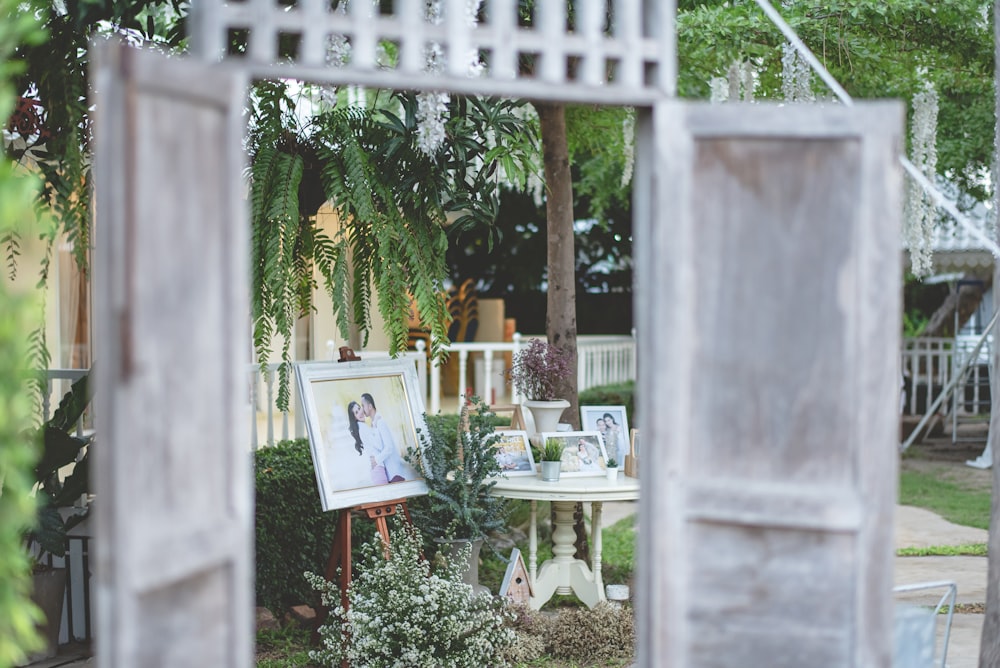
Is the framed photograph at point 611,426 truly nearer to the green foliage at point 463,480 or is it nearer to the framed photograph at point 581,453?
the framed photograph at point 581,453

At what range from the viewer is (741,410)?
268 cm

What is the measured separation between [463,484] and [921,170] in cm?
632

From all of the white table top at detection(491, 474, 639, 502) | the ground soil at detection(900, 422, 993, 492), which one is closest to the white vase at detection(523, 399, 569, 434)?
the white table top at detection(491, 474, 639, 502)

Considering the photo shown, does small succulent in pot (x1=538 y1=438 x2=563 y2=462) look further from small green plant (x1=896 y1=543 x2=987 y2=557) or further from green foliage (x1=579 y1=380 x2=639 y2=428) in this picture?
green foliage (x1=579 y1=380 x2=639 y2=428)

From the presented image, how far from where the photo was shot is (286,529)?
229 inches

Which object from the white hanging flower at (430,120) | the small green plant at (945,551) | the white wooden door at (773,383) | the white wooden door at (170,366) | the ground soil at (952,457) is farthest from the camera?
the ground soil at (952,457)

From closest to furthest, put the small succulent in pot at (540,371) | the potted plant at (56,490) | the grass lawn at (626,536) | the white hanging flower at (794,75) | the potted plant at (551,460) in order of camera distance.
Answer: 1. the potted plant at (56,490)
2. the grass lawn at (626,536)
3. the potted plant at (551,460)
4. the small succulent in pot at (540,371)
5. the white hanging flower at (794,75)

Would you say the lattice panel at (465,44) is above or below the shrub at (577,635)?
above

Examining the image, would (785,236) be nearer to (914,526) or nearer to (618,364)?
(914,526)

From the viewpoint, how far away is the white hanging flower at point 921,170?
8719 millimetres

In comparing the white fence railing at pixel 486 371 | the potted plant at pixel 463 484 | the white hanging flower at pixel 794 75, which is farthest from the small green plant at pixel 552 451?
the white hanging flower at pixel 794 75

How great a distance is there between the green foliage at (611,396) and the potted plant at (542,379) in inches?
143

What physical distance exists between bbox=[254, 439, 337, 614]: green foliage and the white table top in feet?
4.03

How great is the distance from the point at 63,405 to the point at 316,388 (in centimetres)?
130
